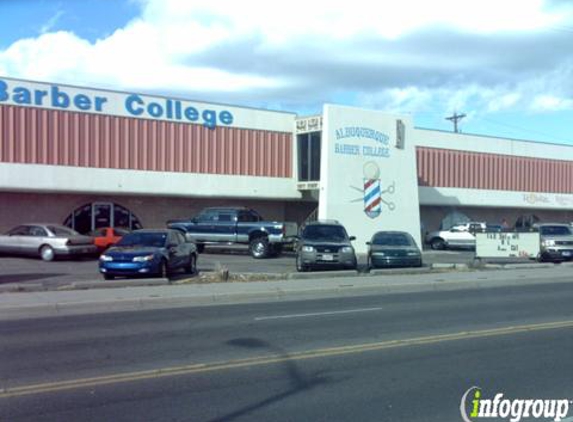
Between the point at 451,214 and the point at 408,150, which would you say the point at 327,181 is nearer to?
the point at 408,150

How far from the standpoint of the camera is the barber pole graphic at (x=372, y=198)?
3925cm

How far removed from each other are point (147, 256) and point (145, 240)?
4.40 feet

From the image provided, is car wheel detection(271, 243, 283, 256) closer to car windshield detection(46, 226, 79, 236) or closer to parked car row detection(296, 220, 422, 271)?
parked car row detection(296, 220, 422, 271)

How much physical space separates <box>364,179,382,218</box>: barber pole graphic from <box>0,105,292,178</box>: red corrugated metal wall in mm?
4650

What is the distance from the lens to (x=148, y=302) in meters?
15.5

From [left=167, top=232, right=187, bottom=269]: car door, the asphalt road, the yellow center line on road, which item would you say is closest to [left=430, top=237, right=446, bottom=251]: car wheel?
[left=167, top=232, right=187, bottom=269]: car door

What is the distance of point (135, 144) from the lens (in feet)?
117

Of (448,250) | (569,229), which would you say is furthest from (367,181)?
(569,229)

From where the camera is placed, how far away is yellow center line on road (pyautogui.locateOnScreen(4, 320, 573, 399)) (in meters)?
7.54

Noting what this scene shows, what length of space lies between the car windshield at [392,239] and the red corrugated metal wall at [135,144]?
567 inches

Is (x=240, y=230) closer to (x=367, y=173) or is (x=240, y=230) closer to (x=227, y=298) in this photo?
(x=367, y=173)

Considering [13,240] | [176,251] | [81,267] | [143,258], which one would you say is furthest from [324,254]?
[13,240]

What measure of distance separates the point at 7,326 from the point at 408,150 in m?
32.1

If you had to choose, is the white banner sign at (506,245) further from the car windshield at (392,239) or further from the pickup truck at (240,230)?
the pickup truck at (240,230)
